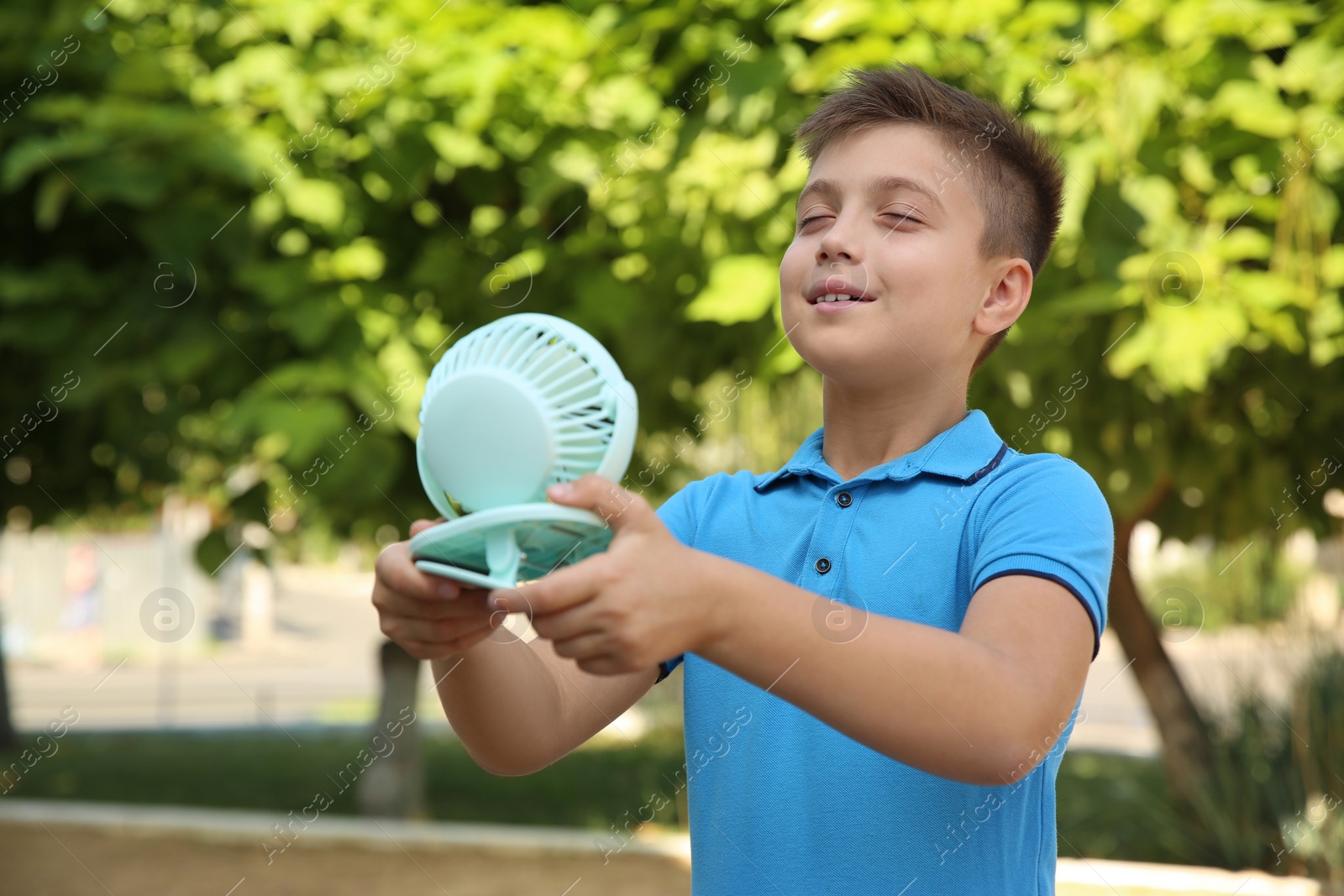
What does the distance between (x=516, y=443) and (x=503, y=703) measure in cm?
38

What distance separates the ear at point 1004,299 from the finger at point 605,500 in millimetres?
622

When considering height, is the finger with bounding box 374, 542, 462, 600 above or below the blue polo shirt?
above

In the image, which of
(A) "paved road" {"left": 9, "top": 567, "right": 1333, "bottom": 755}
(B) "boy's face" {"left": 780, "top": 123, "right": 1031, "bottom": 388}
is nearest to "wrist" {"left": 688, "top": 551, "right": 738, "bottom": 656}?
Result: (B) "boy's face" {"left": 780, "top": 123, "right": 1031, "bottom": 388}

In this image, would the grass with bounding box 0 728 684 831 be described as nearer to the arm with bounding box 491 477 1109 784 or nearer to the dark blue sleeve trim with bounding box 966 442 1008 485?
the dark blue sleeve trim with bounding box 966 442 1008 485

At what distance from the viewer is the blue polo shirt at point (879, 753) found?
122cm

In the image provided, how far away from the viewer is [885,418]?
141 cm

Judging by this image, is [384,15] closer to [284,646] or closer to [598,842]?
[598,842]

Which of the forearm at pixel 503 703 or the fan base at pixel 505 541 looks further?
the forearm at pixel 503 703

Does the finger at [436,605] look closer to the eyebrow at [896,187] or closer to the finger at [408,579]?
the finger at [408,579]

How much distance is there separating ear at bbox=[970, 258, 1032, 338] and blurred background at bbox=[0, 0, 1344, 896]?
1.57m

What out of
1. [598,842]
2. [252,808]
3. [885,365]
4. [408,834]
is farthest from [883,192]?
[252,808]

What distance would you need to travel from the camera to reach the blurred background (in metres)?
3.05

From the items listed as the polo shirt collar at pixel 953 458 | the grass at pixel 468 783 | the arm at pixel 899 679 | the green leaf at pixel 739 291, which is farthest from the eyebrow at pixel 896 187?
the grass at pixel 468 783

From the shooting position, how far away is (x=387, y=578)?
3.45 feet
